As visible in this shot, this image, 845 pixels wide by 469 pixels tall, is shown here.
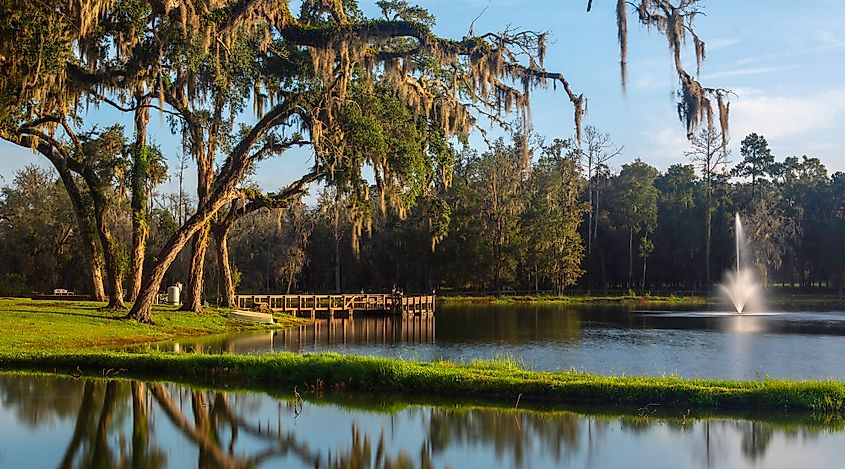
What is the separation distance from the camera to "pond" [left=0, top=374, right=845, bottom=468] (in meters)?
9.86

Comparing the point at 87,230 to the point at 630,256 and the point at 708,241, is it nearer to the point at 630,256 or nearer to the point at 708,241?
the point at 630,256

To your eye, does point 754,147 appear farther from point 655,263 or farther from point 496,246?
point 496,246

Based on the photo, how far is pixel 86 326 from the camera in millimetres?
24891

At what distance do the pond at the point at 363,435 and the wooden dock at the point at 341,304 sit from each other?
26.0 meters

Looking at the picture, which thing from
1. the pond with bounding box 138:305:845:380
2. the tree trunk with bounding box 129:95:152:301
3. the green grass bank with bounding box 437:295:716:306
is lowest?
the pond with bounding box 138:305:845:380

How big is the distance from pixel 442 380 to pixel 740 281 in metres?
53.2

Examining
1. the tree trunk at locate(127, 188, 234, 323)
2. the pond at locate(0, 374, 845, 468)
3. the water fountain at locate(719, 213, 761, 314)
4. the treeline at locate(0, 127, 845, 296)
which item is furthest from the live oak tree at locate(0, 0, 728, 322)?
the water fountain at locate(719, 213, 761, 314)

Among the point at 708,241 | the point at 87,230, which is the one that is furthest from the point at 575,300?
the point at 87,230

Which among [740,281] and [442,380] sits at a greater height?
[740,281]

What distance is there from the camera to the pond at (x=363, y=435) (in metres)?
9.86

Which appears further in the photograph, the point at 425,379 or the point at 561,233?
the point at 561,233

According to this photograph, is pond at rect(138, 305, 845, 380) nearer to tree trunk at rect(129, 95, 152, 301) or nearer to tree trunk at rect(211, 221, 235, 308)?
tree trunk at rect(211, 221, 235, 308)

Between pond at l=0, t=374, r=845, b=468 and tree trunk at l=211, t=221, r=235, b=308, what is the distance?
20359 mm

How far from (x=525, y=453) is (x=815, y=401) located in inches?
225
